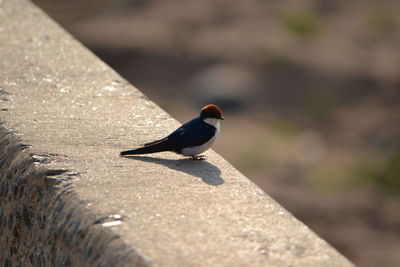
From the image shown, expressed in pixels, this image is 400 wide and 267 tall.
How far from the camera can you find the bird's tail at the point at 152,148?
3018mm

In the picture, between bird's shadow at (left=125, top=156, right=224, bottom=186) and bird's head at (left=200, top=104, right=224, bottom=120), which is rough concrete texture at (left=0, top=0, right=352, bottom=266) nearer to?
bird's shadow at (left=125, top=156, right=224, bottom=186)

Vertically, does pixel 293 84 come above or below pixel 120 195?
below

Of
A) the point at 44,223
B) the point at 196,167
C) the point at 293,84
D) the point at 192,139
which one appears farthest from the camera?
the point at 293,84

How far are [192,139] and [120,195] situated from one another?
713 mm

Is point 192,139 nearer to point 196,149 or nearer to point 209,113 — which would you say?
point 196,149

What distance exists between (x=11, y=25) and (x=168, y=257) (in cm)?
282

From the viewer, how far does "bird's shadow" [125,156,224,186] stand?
2851 mm

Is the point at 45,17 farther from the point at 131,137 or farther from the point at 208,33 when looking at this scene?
the point at 208,33

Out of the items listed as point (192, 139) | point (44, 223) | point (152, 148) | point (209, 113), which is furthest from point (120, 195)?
point (209, 113)

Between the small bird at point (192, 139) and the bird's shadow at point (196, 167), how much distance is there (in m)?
0.04

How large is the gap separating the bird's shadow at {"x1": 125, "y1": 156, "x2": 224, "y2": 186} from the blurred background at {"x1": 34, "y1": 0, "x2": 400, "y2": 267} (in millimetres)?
5984

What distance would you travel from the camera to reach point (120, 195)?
2605 millimetres

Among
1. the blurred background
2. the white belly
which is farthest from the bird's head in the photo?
the blurred background

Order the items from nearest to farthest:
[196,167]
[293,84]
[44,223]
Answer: [44,223], [196,167], [293,84]
